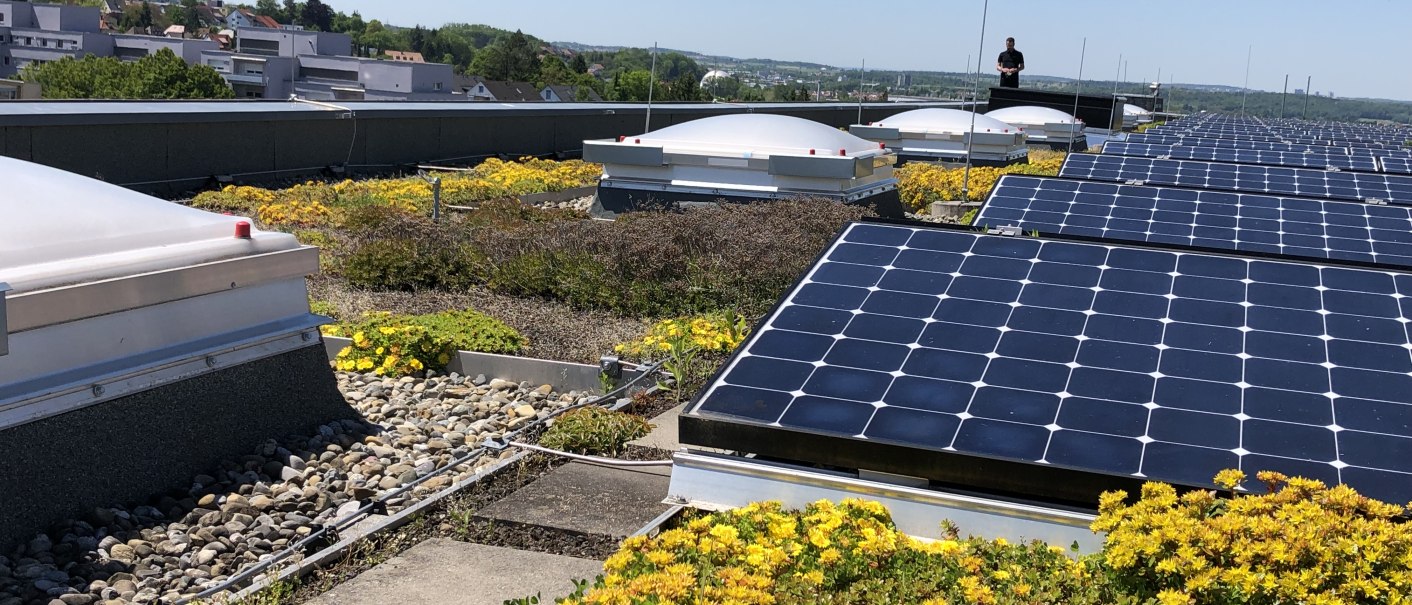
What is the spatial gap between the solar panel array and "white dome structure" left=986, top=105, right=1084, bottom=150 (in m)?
32.0

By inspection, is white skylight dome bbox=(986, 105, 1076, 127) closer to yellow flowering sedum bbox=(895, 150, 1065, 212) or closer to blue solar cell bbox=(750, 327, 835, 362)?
yellow flowering sedum bbox=(895, 150, 1065, 212)

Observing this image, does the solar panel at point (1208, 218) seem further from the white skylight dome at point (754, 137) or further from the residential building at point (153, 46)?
the residential building at point (153, 46)

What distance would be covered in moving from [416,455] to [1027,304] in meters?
4.25

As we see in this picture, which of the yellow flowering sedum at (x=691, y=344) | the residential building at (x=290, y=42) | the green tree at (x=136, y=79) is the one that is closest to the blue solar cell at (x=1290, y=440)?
the yellow flowering sedum at (x=691, y=344)

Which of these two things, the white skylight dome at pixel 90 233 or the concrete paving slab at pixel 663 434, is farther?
the concrete paving slab at pixel 663 434

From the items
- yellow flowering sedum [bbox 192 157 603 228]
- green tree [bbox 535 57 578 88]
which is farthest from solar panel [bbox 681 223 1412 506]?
green tree [bbox 535 57 578 88]

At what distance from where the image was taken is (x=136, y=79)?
92.1 m

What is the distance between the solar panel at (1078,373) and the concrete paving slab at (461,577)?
1.18m

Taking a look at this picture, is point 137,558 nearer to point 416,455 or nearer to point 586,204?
point 416,455

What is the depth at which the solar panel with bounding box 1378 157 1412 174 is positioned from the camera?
2022 centimetres

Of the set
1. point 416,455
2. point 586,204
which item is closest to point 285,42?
point 586,204

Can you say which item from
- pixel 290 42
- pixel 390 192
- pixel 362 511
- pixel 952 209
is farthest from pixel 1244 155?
pixel 290 42

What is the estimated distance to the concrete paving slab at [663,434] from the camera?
8.29 m

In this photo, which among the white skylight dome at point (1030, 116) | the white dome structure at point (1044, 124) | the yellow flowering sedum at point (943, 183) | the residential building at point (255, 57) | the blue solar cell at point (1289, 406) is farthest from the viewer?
the residential building at point (255, 57)
